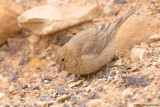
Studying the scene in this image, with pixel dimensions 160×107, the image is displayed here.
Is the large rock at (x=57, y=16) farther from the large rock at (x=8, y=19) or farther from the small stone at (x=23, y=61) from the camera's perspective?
the small stone at (x=23, y=61)

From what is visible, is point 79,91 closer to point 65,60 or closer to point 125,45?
point 65,60

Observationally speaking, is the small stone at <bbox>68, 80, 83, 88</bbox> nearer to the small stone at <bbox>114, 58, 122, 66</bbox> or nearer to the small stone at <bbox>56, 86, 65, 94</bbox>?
the small stone at <bbox>56, 86, 65, 94</bbox>

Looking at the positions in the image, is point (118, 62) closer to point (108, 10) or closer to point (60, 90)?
point (60, 90)

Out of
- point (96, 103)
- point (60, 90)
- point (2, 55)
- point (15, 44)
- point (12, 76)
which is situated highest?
point (15, 44)

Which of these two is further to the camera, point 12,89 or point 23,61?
point 23,61

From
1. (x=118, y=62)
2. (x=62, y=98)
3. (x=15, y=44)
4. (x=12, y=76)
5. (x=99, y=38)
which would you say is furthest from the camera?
(x=15, y=44)

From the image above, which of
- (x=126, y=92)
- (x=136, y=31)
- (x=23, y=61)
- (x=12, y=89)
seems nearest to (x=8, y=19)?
(x=23, y=61)

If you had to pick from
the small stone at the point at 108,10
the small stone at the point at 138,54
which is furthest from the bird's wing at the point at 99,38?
the small stone at the point at 108,10

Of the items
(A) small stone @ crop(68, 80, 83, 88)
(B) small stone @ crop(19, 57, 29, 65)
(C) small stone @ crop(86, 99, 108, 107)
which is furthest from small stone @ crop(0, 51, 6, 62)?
(C) small stone @ crop(86, 99, 108, 107)
